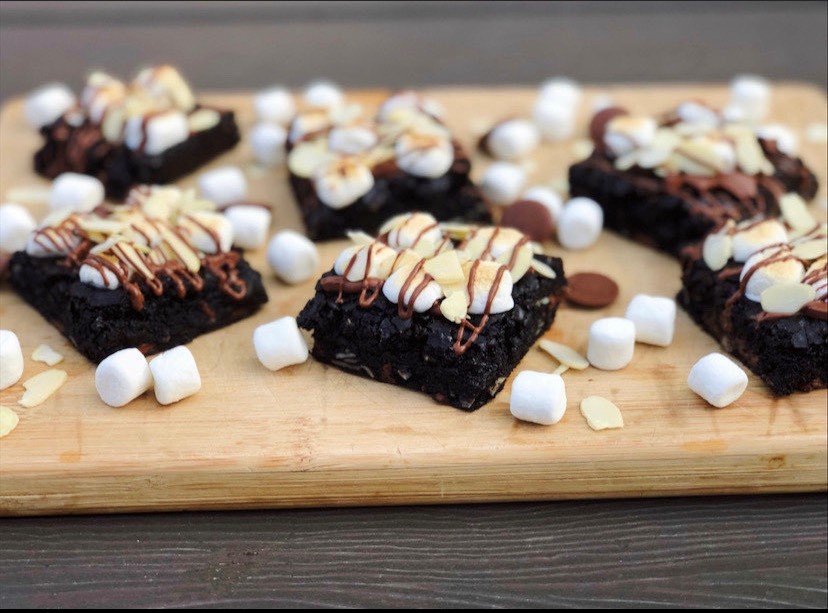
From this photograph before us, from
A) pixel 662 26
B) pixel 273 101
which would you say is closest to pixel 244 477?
pixel 273 101

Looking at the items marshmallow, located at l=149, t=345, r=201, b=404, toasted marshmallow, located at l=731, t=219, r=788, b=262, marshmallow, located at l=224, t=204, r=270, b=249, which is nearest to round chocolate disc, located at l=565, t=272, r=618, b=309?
toasted marshmallow, located at l=731, t=219, r=788, b=262

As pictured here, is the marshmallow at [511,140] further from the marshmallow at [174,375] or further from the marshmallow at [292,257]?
the marshmallow at [174,375]

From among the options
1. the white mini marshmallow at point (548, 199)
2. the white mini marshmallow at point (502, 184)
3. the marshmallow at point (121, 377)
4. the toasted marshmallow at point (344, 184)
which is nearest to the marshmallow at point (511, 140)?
the white mini marshmallow at point (502, 184)

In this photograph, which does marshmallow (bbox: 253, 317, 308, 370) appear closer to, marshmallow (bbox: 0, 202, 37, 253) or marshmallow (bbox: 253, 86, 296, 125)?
marshmallow (bbox: 0, 202, 37, 253)

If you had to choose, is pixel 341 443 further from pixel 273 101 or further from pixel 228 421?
pixel 273 101

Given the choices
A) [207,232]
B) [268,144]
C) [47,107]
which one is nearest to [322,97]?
[268,144]

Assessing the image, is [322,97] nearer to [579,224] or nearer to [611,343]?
[579,224]

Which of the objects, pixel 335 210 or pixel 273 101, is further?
pixel 273 101
